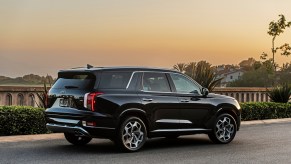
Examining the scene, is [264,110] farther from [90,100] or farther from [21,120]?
[90,100]

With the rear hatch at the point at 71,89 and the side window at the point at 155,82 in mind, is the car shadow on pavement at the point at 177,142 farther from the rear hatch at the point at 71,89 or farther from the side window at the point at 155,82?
the rear hatch at the point at 71,89

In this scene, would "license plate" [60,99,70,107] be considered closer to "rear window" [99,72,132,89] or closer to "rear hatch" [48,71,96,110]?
"rear hatch" [48,71,96,110]

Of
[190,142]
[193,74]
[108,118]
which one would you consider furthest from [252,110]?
[108,118]

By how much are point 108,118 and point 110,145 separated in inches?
69.1

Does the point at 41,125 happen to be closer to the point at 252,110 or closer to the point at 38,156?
the point at 38,156

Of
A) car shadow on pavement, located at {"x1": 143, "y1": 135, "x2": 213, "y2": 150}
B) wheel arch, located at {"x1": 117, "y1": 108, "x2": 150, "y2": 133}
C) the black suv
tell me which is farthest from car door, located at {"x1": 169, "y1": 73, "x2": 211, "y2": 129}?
wheel arch, located at {"x1": 117, "y1": 108, "x2": 150, "y2": 133}

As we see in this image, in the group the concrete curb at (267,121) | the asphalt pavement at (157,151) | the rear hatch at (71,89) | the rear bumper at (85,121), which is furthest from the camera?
the concrete curb at (267,121)

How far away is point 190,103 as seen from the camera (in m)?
12.2

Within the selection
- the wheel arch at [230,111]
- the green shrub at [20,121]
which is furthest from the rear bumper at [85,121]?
the wheel arch at [230,111]

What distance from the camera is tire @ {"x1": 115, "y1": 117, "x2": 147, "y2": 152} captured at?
10711mm

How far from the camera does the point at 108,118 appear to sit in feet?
34.7

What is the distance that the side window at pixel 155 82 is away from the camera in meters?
11.5

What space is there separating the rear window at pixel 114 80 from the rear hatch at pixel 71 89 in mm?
209

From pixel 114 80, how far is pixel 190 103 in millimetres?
2084
